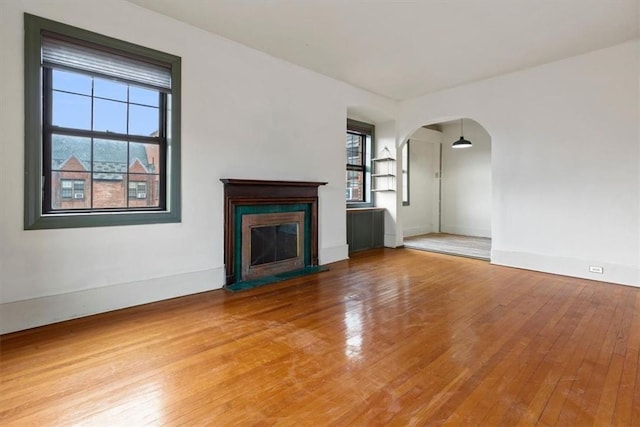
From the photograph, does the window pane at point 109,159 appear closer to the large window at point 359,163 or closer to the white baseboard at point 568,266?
the large window at point 359,163

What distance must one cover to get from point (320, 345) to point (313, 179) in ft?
9.87

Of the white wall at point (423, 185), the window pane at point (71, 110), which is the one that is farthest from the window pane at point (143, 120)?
the white wall at point (423, 185)

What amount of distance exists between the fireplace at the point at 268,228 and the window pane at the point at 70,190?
1.37 m

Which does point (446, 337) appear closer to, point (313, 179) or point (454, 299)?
point (454, 299)

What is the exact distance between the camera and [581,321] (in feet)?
9.61

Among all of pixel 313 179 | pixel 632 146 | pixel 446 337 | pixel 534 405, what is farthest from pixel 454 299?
pixel 632 146

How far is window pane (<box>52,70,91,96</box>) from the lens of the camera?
292 centimetres

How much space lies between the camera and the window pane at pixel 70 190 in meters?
2.96

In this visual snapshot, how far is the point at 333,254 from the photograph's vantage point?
534cm

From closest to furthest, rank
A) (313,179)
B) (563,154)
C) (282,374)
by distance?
(282,374) < (563,154) < (313,179)

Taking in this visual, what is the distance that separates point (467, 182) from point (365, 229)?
3667 mm

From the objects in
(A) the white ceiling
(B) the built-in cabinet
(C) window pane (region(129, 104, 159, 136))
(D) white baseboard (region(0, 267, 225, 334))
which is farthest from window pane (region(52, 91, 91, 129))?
(B) the built-in cabinet

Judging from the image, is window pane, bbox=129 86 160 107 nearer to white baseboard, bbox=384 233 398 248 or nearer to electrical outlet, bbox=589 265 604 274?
white baseboard, bbox=384 233 398 248

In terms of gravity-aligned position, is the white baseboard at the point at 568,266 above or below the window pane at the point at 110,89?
below
